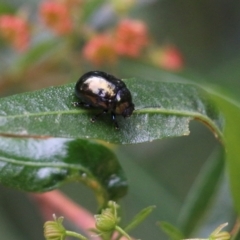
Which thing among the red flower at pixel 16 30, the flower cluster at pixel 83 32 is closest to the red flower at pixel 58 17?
the flower cluster at pixel 83 32

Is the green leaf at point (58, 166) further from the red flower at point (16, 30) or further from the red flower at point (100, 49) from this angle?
the red flower at point (16, 30)

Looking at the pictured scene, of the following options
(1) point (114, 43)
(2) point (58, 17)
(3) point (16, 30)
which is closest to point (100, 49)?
(1) point (114, 43)

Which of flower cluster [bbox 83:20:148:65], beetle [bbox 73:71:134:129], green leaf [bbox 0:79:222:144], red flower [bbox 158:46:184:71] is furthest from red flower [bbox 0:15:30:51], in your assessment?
green leaf [bbox 0:79:222:144]

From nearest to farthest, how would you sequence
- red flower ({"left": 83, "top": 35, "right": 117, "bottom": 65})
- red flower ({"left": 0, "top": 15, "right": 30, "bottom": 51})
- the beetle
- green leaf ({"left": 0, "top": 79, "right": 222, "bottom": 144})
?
green leaf ({"left": 0, "top": 79, "right": 222, "bottom": 144})
the beetle
red flower ({"left": 83, "top": 35, "right": 117, "bottom": 65})
red flower ({"left": 0, "top": 15, "right": 30, "bottom": 51})

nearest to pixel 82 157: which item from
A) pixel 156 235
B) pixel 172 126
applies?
pixel 172 126

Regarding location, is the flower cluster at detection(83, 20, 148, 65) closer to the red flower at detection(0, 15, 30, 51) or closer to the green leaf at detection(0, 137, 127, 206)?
the red flower at detection(0, 15, 30, 51)

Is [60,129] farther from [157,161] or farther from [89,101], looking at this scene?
[157,161]
